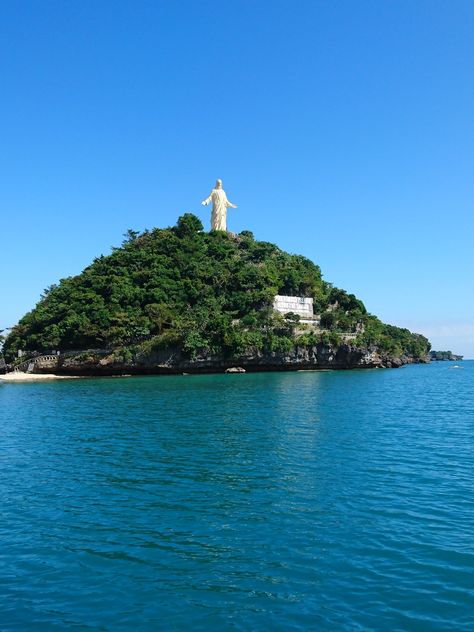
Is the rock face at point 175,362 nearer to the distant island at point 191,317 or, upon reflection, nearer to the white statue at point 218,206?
the distant island at point 191,317

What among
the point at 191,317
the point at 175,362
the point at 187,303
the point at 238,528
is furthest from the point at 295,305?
the point at 238,528

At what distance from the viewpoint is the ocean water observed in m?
7.26

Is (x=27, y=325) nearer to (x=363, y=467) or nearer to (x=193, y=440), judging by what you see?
(x=193, y=440)

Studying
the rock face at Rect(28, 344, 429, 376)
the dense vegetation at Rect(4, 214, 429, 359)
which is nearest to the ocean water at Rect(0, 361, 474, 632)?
the rock face at Rect(28, 344, 429, 376)

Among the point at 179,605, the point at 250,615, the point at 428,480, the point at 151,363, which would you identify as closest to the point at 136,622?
the point at 179,605

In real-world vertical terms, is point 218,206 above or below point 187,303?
above

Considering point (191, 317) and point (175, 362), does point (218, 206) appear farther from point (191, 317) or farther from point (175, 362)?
point (175, 362)

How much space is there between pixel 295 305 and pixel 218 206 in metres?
21.2

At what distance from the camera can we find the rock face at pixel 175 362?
60.7 meters

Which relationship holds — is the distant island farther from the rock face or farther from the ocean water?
the ocean water

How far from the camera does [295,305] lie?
72688 mm

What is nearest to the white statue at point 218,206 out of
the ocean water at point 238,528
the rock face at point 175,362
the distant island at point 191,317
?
the distant island at point 191,317

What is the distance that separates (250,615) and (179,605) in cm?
105

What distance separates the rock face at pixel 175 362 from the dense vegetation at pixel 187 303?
129 cm
